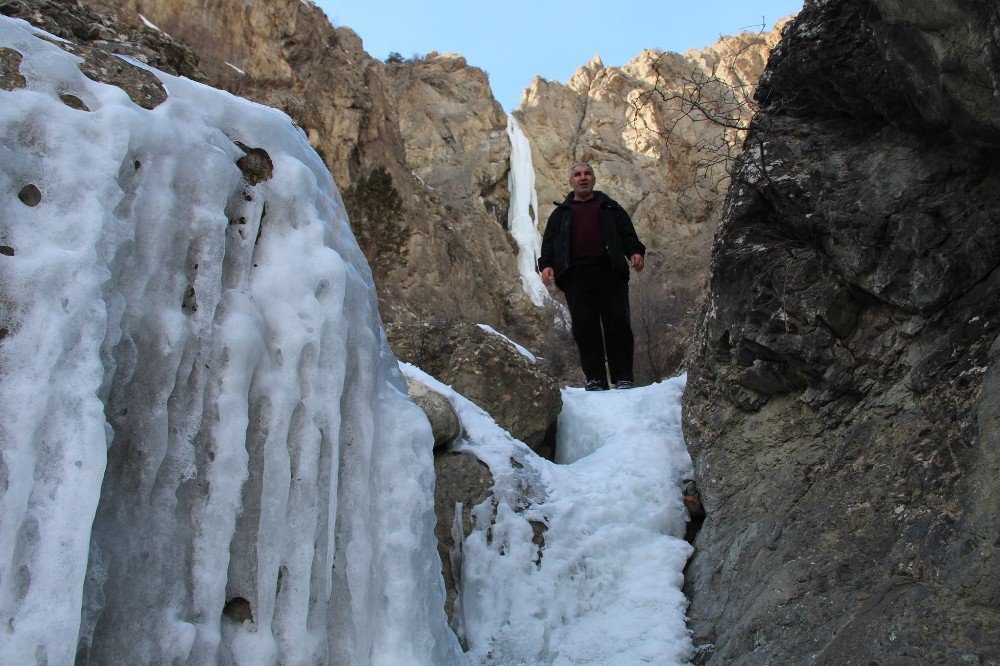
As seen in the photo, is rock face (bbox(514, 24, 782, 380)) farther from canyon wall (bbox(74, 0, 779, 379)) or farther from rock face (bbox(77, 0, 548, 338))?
rock face (bbox(77, 0, 548, 338))

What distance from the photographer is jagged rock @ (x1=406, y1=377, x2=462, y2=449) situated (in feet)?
12.5

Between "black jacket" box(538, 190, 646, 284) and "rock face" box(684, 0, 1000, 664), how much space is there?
1201 mm

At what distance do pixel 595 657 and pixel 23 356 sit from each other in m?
2.19

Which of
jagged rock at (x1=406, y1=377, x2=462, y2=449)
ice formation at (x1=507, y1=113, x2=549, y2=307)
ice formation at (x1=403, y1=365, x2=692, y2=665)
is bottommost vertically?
ice formation at (x1=403, y1=365, x2=692, y2=665)

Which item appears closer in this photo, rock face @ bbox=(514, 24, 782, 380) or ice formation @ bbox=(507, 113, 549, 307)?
ice formation @ bbox=(507, 113, 549, 307)

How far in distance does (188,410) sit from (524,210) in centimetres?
1921

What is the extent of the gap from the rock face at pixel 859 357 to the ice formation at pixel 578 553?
7.3 inches

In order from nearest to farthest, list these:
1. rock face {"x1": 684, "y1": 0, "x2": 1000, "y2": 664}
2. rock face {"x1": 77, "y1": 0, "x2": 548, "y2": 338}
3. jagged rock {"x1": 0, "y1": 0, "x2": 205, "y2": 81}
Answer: rock face {"x1": 684, "y1": 0, "x2": 1000, "y2": 664}
jagged rock {"x1": 0, "y1": 0, "x2": 205, "y2": 81}
rock face {"x1": 77, "y1": 0, "x2": 548, "y2": 338}

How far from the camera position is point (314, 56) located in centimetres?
1272

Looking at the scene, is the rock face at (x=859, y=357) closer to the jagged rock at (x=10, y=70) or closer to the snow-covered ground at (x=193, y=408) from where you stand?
the snow-covered ground at (x=193, y=408)

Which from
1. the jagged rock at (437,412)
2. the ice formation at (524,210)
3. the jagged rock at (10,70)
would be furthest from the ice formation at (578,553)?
the ice formation at (524,210)

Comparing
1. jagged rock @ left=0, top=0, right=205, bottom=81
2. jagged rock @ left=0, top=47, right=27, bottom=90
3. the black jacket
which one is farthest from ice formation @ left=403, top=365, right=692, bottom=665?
jagged rock @ left=0, top=47, right=27, bottom=90

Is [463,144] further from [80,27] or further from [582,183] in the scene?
[80,27]

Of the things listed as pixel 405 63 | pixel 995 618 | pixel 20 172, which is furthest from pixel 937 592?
pixel 405 63
